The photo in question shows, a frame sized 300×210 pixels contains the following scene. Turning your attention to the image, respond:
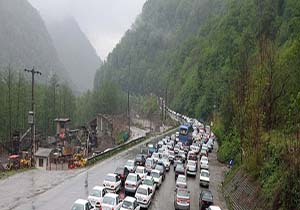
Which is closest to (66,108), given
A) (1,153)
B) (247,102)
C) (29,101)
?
(29,101)

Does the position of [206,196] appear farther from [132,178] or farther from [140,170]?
[140,170]

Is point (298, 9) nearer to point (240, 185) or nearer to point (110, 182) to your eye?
point (240, 185)

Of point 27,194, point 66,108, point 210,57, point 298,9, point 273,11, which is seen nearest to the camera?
point 27,194

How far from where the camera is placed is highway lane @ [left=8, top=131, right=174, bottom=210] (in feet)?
87.4

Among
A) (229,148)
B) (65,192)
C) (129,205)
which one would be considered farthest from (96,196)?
(229,148)

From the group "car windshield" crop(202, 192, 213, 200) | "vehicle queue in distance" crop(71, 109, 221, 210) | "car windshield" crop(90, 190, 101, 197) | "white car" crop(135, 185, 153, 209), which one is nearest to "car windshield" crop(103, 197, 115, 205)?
"vehicle queue in distance" crop(71, 109, 221, 210)

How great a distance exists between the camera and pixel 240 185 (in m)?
34.8

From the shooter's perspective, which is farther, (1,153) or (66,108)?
(66,108)

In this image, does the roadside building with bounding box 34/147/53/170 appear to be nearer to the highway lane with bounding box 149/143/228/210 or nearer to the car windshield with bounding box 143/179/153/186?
the highway lane with bounding box 149/143/228/210

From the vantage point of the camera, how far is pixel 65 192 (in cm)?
3119

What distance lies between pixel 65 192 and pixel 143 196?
6.81 meters

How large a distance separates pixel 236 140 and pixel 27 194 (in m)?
28.3

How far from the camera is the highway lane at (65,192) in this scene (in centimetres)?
2664

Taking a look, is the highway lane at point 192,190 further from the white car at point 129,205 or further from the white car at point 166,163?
the white car at point 129,205
